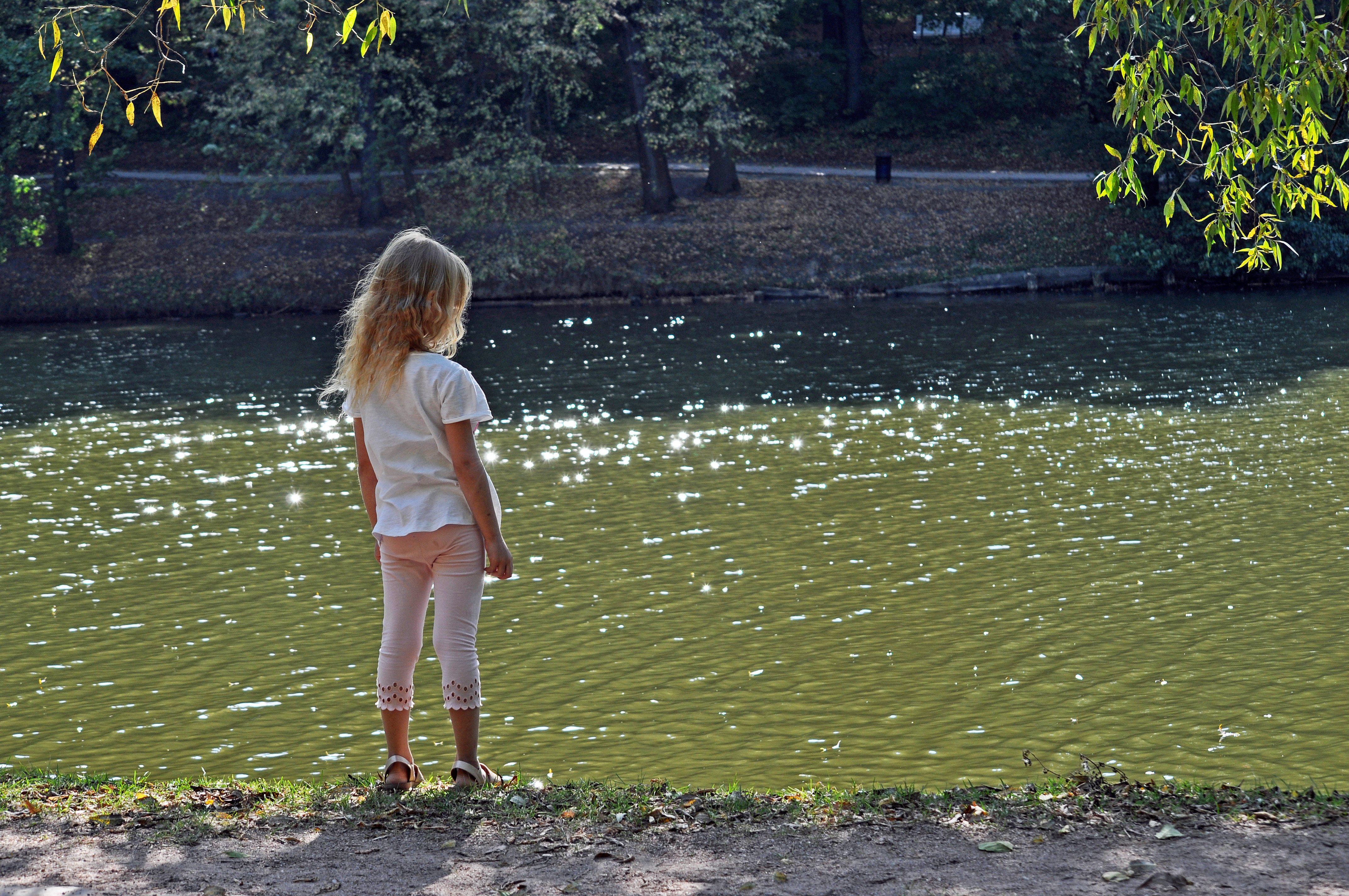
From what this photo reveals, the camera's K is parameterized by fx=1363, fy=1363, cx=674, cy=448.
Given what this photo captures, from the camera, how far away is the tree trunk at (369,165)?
3550cm

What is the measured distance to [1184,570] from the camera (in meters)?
10.8

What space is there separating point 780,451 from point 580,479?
2683mm

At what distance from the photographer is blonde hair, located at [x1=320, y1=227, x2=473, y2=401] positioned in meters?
5.77

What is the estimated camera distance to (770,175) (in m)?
42.0

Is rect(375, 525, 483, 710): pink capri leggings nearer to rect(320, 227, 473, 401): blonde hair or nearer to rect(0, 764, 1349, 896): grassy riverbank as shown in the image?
rect(0, 764, 1349, 896): grassy riverbank

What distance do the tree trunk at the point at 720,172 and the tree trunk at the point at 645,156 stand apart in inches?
49.2

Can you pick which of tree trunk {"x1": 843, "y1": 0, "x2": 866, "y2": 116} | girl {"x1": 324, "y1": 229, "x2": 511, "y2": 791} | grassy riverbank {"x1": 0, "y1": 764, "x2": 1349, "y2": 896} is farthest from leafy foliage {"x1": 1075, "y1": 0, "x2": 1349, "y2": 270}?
tree trunk {"x1": 843, "y1": 0, "x2": 866, "y2": 116}

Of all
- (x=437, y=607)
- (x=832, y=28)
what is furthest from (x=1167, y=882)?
A: (x=832, y=28)

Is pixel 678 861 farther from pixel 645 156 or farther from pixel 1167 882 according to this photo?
pixel 645 156

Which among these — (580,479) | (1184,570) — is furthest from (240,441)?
(1184,570)

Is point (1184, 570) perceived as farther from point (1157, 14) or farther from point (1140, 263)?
point (1140, 263)

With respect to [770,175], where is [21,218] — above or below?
below

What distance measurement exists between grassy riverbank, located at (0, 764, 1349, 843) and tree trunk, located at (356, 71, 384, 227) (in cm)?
3038

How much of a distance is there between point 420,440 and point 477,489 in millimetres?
325
